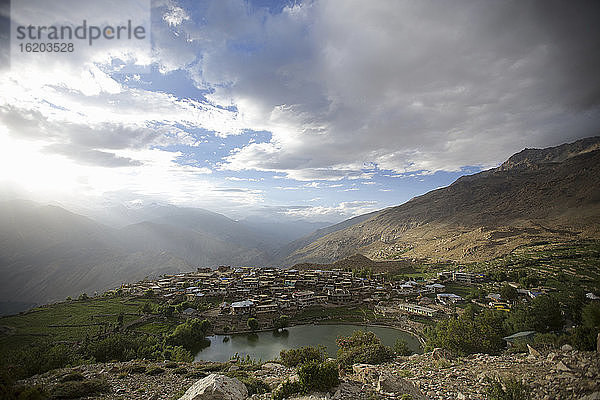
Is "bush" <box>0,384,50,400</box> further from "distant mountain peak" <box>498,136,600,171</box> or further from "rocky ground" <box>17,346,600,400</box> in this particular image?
"distant mountain peak" <box>498,136,600,171</box>

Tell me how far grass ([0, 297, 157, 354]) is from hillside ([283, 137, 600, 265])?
7137cm

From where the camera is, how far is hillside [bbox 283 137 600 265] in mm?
66312

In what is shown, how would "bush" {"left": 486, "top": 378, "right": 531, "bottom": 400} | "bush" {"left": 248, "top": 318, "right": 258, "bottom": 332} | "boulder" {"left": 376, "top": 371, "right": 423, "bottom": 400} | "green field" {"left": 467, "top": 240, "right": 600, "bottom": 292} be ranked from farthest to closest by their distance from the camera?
"green field" {"left": 467, "top": 240, "right": 600, "bottom": 292}, "bush" {"left": 248, "top": 318, "right": 258, "bottom": 332}, "boulder" {"left": 376, "top": 371, "right": 423, "bottom": 400}, "bush" {"left": 486, "top": 378, "right": 531, "bottom": 400}

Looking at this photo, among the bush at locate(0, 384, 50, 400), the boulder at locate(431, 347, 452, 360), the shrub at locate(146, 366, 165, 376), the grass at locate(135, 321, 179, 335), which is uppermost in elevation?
the bush at locate(0, 384, 50, 400)

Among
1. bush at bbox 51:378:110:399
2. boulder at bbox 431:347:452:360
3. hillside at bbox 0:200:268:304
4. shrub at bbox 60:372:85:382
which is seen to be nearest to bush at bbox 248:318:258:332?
shrub at bbox 60:372:85:382

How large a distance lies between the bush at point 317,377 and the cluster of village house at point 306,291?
23.9 meters

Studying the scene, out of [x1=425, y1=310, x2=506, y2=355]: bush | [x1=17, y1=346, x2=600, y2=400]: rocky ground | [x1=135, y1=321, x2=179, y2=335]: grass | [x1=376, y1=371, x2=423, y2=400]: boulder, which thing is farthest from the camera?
[x1=135, y1=321, x2=179, y2=335]: grass

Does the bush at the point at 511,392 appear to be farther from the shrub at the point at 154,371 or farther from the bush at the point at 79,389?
the shrub at the point at 154,371

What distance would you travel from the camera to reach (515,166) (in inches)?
6836

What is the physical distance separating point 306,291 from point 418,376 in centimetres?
2967

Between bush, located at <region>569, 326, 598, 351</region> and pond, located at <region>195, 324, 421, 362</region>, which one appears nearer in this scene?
bush, located at <region>569, 326, 598, 351</region>

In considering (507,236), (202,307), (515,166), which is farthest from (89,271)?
(515,166)

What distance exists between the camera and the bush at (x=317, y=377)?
909 cm

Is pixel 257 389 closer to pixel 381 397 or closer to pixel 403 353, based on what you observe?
pixel 381 397
